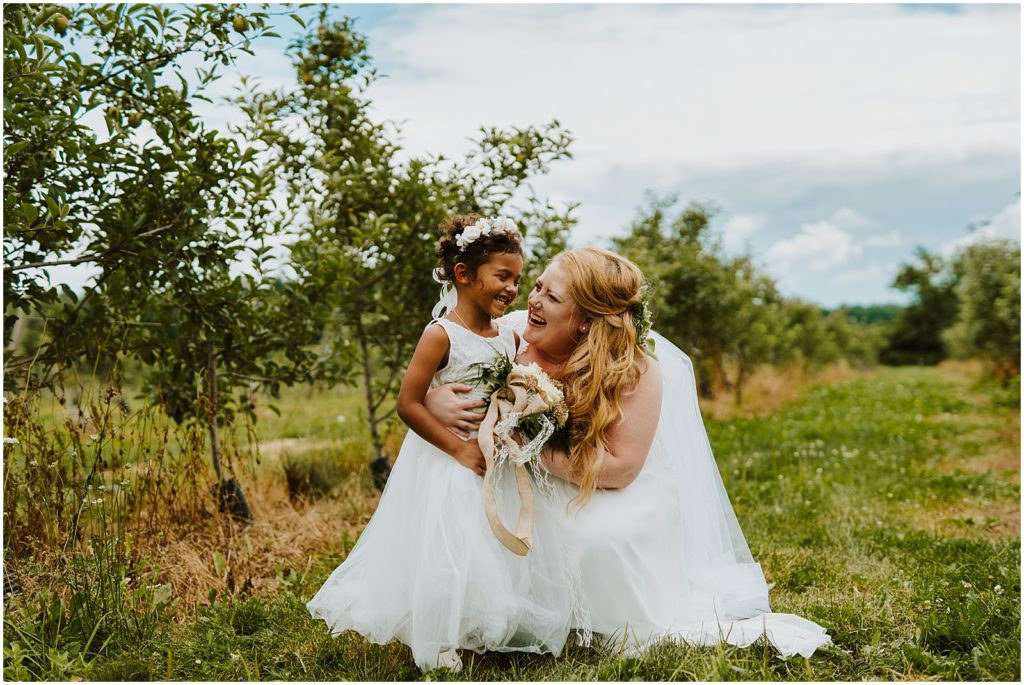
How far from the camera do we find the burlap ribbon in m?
3.47

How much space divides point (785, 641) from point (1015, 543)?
2696 mm

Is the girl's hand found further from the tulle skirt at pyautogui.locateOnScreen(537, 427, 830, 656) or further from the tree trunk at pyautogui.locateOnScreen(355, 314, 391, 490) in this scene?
the tree trunk at pyautogui.locateOnScreen(355, 314, 391, 490)

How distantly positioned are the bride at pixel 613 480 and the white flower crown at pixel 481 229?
312 millimetres

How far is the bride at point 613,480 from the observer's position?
3752 mm

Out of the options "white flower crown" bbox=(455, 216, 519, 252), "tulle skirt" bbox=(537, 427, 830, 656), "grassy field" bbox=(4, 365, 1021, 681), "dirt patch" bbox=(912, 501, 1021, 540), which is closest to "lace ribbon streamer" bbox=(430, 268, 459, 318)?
"white flower crown" bbox=(455, 216, 519, 252)

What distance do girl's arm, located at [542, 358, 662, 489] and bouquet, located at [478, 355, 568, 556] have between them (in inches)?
7.3

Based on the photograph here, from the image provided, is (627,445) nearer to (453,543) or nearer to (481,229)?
(453,543)

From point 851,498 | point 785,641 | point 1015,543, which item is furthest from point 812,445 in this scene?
point 785,641

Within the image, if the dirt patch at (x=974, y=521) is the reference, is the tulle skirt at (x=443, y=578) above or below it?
above

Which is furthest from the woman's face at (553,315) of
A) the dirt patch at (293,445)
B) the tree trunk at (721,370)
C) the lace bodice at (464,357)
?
the tree trunk at (721,370)

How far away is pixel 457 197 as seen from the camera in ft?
21.6

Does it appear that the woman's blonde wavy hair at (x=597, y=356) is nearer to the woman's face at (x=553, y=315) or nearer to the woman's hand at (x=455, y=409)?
the woman's face at (x=553, y=315)

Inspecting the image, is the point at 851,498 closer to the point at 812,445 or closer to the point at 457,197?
the point at 812,445

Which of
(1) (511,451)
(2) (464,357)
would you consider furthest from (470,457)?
(2) (464,357)
